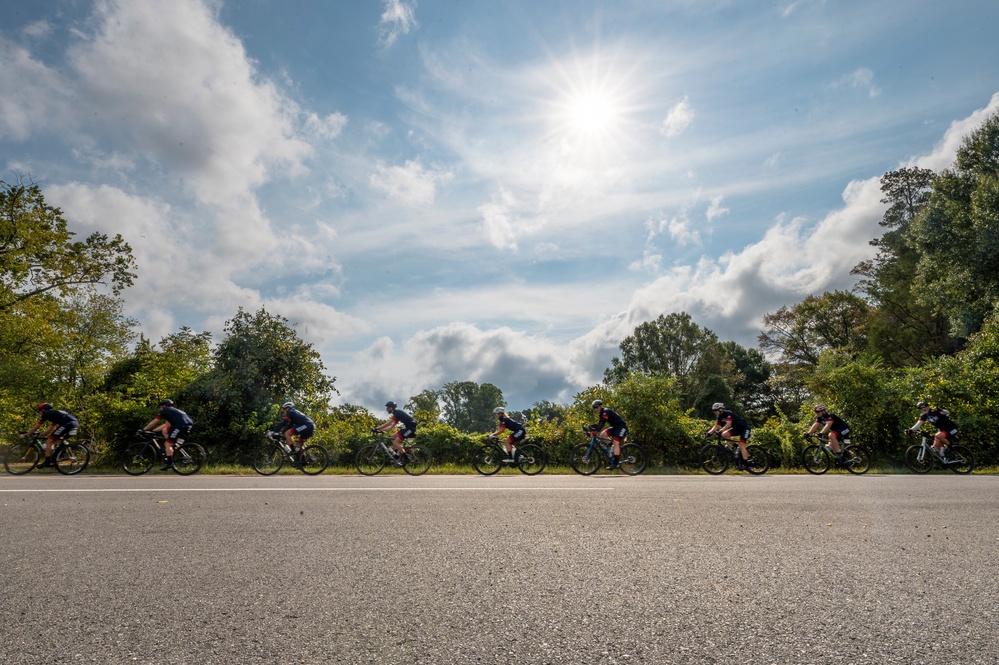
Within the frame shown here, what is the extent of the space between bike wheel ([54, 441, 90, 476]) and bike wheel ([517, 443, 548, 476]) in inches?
422

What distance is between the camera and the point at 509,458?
14.4 metres

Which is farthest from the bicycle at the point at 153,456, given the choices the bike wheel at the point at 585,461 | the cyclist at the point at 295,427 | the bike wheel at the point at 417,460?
the bike wheel at the point at 585,461

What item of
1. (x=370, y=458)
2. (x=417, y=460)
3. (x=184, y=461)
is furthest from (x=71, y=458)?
(x=417, y=460)

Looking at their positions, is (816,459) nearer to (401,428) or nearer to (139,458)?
(401,428)

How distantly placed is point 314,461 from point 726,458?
33.4ft

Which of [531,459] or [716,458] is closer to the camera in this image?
[716,458]

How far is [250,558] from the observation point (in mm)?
4270

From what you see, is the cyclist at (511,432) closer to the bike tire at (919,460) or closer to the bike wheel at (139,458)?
the bike wheel at (139,458)

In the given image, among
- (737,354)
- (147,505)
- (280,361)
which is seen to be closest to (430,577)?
(147,505)

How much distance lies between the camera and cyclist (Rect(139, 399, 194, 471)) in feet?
43.6

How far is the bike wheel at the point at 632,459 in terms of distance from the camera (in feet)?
45.1

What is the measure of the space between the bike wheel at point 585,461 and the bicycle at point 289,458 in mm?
6194

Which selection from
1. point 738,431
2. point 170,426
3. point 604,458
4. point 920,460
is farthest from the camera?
point 604,458

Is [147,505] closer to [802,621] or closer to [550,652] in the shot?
[550,652]
